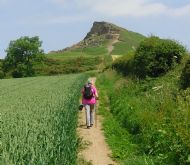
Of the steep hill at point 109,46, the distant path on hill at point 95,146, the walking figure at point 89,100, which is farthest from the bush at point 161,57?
the steep hill at point 109,46

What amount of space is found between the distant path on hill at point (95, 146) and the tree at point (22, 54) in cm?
8809

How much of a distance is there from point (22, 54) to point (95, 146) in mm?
97383

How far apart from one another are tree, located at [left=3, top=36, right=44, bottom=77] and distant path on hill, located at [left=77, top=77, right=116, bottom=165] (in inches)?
3468

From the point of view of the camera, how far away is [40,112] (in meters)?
12.6

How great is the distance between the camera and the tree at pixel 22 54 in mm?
108312

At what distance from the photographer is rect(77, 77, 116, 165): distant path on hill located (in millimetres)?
13859

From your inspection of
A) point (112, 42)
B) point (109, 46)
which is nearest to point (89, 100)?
point (109, 46)

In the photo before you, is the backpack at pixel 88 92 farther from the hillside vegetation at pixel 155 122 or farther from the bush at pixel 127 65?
the bush at pixel 127 65

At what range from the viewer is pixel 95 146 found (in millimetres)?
15883

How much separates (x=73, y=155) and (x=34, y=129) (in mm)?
2057

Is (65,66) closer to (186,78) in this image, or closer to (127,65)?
(127,65)

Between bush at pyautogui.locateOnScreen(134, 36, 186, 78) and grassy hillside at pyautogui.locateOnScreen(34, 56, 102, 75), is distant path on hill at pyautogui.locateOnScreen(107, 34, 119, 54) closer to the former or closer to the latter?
grassy hillside at pyautogui.locateOnScreen(34, 56, 102, 75)

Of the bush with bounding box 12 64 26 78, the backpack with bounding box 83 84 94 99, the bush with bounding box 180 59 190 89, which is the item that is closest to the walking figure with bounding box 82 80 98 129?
the backpack with bounding box 83 84 94 99

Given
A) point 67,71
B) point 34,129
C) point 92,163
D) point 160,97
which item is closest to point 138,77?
point 160,97
